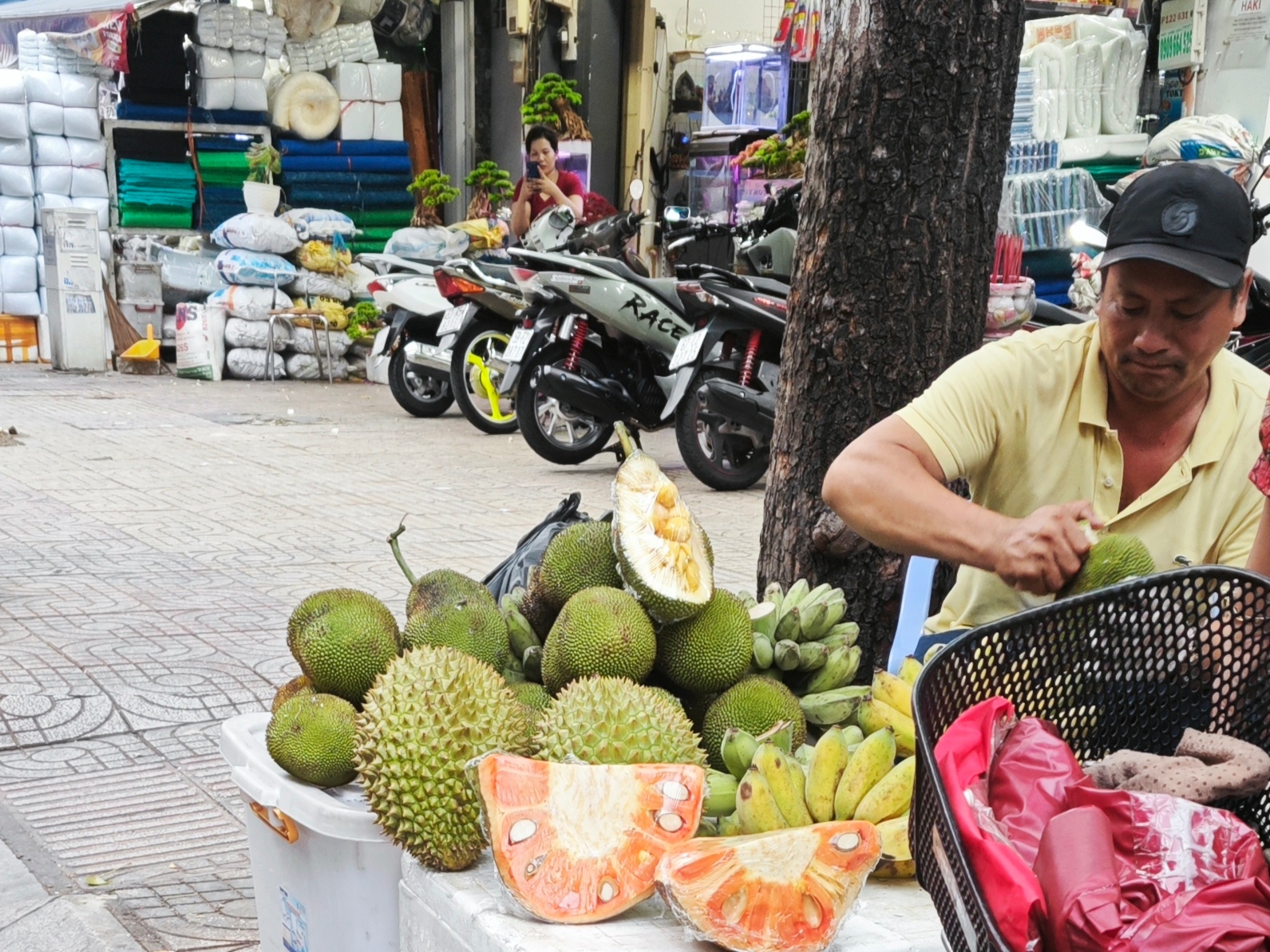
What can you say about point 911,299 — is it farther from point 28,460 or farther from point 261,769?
point 28,460

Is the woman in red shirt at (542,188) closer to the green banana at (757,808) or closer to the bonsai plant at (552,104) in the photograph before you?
the bonsai plant at (552,104)

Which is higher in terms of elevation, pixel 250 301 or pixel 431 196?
pixel 431 196

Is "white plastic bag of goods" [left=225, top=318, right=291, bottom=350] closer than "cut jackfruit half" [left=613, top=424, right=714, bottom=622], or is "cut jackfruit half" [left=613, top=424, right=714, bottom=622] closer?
"cut jackfruit half" [left=613, top=424, right=714, bottom=622]

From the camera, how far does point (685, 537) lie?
90.4 inches

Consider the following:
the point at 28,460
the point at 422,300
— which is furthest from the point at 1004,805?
the point at 422,300

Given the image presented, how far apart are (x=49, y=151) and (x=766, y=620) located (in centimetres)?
1336

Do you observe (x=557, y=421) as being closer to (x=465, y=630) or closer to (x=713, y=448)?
(x=713, y=448)

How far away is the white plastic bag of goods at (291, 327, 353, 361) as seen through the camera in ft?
44.8

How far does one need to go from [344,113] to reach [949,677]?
47.2ft

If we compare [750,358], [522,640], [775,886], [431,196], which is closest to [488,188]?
[431,196]

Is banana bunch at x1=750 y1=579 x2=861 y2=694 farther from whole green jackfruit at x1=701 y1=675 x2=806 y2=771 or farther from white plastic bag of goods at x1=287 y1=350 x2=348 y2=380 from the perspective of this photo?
white plastic bag of goods at x1=287 y1=350 x2=348 y2=380

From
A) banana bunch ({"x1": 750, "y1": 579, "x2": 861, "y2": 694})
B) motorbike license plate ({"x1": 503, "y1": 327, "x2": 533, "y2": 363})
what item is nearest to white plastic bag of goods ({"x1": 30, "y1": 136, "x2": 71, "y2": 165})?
motorbike license plate ({"x1": 503, "y1": 327, "x2": 533, "y2": 363})

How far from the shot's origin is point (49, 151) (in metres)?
13.8

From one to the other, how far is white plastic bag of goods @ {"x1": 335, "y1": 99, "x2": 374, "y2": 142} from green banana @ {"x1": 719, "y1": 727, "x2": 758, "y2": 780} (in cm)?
1371
